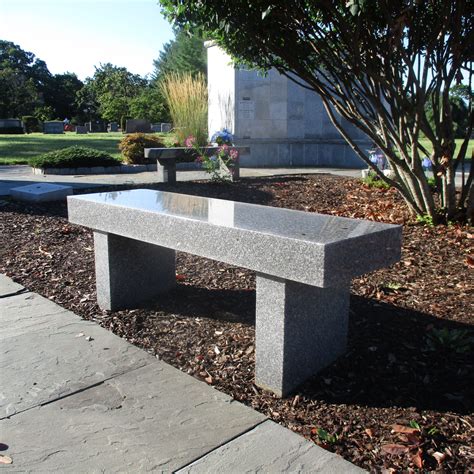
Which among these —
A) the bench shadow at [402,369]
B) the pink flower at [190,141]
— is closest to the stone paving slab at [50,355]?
the bench shadow at [402,369]

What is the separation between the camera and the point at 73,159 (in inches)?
466

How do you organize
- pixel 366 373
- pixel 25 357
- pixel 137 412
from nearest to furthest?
pixel 137 412 < pixel 366 373 < pixel 25 357

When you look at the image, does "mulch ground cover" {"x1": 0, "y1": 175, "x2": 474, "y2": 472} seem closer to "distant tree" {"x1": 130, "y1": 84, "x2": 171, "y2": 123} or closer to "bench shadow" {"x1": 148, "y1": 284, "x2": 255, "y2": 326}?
"bench shadow" {"x1": 148, "y1": 284, "x2": 255, "y2": 326}

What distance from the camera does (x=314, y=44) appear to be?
5.87m

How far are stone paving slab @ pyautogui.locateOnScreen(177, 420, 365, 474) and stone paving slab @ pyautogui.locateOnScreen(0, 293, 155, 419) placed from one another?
97cm

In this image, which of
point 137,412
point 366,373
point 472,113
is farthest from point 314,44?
point 137,412

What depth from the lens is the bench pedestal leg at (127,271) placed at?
401cm

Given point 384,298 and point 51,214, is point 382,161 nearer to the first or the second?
point 51,214

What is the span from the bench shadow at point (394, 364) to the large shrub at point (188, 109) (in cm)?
977

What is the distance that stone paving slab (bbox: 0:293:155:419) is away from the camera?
2850 mm

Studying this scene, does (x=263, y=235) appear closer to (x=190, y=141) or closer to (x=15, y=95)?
(x=190, y=141)

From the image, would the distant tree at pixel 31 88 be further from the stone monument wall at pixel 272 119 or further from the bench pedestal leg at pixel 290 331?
the bench pedestal leg at pixel 290 331

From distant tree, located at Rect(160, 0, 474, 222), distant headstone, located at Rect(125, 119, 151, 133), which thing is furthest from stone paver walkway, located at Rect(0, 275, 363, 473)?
distant headstone, located at Rect(125, 119, 151, 133)

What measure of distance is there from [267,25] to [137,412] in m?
4.35
